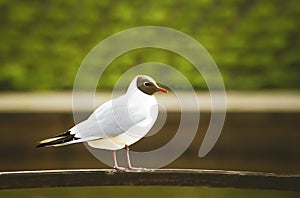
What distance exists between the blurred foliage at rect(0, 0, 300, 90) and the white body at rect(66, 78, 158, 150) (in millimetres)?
4809

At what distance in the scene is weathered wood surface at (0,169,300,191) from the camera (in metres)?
2.73

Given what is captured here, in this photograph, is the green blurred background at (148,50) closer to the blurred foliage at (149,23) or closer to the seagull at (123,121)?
the blurred foliage at (149,23)

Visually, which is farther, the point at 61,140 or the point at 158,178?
the point at 158,178

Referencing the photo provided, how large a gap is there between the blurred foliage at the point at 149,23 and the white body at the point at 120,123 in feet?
15.8

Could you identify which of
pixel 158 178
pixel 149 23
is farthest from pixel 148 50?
pixel 158 178

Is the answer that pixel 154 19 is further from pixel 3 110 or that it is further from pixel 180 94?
pixel 3 110

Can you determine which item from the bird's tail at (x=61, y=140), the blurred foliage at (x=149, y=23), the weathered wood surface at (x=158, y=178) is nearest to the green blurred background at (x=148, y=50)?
the blurred foliage at (x=149, y=23)

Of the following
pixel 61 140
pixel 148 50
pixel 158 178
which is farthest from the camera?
pixel 148 50

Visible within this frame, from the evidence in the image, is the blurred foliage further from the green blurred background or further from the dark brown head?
the dark brown head

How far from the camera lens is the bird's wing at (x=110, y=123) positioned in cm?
265

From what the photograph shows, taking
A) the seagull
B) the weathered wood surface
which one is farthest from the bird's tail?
the weathered wood surface

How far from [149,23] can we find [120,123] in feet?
16.4

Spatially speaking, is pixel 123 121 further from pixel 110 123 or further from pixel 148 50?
pixel 148 50

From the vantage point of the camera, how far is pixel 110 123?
105 inches
